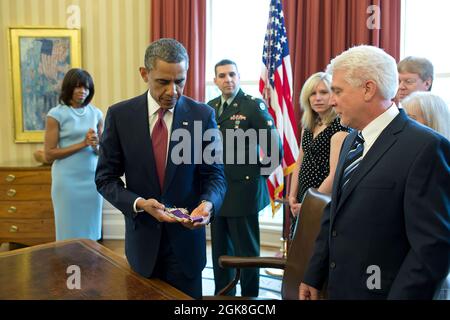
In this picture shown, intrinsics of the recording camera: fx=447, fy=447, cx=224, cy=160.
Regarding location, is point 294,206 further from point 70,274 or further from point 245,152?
point 70,274

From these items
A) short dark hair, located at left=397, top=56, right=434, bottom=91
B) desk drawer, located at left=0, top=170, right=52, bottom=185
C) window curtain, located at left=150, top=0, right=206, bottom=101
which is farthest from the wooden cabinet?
short dark hair, located at left=397, top=56, right=434, bottom=91

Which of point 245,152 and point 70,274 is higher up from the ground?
point 245,152

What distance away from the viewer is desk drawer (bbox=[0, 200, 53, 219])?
4418mm

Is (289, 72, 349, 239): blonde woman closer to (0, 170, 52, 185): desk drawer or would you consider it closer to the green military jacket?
the green military jacket

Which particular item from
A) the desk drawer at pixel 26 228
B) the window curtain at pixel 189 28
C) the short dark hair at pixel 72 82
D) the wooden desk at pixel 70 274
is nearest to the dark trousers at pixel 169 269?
the wooden desk at pixel 70 274

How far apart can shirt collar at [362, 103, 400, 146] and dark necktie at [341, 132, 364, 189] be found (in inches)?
2.4

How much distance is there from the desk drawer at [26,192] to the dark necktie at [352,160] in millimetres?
3526

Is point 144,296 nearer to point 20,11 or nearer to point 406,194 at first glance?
point 406,194

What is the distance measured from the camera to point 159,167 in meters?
1.75

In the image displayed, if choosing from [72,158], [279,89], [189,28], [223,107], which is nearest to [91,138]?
[72,158]

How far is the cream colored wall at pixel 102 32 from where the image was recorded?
5.26 m

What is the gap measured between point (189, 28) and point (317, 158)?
2.68 m

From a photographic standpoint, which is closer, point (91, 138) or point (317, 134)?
point (317, 134)

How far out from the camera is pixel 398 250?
1.41 m
